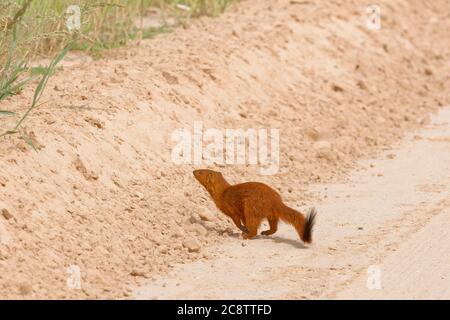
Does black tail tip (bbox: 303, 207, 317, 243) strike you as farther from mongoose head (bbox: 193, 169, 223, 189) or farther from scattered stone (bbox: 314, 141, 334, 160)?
scattered stone (bbox: 314, 141, 334, 160)

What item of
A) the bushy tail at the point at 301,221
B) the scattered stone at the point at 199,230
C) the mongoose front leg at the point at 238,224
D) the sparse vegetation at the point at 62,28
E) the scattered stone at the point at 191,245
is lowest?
the scattered stone at the point at 191,245

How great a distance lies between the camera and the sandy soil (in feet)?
20.3

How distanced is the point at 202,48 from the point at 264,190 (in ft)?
10.4

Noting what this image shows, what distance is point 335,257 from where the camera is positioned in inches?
253

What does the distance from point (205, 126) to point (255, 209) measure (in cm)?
184

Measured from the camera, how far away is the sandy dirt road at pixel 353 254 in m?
5.80

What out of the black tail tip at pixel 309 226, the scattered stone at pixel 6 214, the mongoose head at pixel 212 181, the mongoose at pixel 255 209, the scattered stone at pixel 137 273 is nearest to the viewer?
the scattered stone at pixel 137 273

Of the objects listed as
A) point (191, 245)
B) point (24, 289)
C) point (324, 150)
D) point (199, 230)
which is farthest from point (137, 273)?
point (324, 150)

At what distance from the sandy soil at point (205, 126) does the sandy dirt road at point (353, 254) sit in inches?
1.0

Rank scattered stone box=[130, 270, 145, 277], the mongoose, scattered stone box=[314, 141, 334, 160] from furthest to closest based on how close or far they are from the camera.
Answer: scattered stone box=[314, 141, 334, 160] → the mongoose → scattered stone box=[130, 270, 145, 277]

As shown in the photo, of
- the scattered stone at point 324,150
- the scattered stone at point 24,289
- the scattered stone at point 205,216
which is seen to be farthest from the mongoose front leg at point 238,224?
the scattered stone at point 324,150

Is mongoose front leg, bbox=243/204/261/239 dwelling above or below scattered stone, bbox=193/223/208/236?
above

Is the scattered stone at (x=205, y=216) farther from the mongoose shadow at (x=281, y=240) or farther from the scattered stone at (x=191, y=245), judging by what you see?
the scattered stone at (x=191, y=245)

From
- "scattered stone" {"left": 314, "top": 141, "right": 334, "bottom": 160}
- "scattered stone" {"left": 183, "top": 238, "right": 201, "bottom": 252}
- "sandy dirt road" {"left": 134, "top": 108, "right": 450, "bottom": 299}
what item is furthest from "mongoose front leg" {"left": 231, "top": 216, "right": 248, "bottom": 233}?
"scattered stone" {"left": 314, "top": 141, "right": 334, "bottom": 160}
